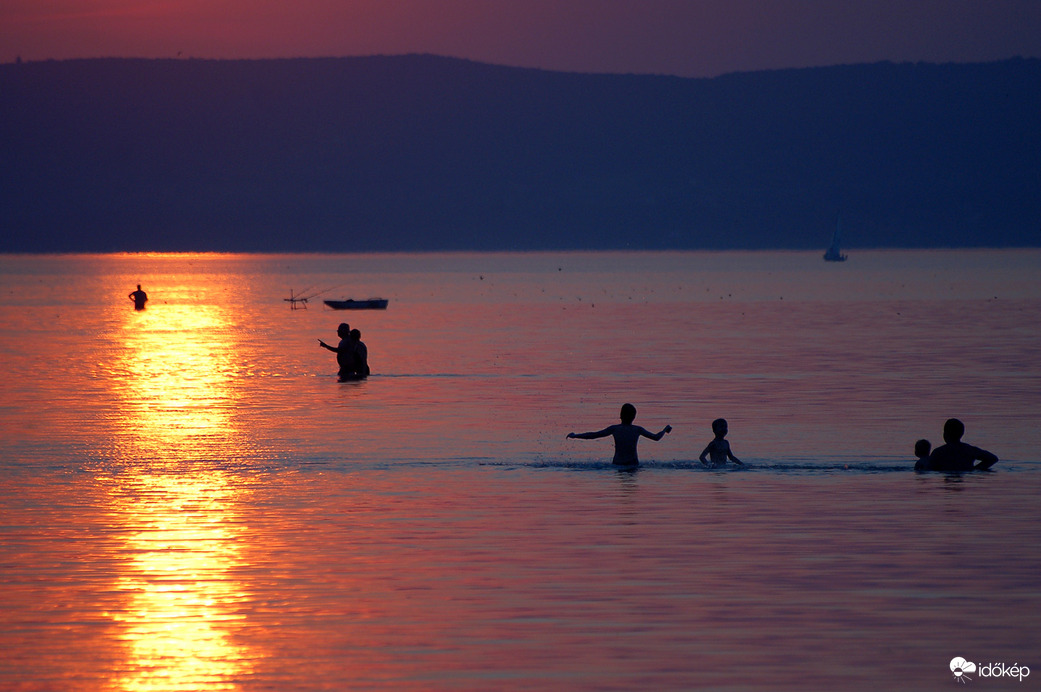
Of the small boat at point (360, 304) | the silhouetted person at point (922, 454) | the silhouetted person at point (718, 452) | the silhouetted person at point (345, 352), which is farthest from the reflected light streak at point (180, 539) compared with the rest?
the small boat at point (360, 304)

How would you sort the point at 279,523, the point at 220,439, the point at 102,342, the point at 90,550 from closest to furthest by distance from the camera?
1. the point at 90,550
2. the point at 279,523
3. the point at 220,439
4. the point at 102,342

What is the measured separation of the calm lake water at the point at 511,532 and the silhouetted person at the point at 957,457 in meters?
0.34

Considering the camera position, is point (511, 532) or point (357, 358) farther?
point (357, 358)

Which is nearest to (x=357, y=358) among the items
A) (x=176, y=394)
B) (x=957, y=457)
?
(x=176, y=394)

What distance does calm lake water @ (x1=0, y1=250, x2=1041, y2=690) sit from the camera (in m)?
13.3

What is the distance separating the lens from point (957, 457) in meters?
23.5

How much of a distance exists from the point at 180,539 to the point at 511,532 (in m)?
4.26

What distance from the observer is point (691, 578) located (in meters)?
16.3

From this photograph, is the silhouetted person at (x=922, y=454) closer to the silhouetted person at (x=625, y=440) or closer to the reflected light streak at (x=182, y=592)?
the silhouetted person at (x=625, y=440)

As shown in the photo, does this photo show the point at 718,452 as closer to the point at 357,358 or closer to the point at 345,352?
the point at 345,352

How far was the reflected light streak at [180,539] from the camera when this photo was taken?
13.1 m

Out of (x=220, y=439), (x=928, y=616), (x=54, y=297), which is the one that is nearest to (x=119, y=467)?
(x=220, y=439)

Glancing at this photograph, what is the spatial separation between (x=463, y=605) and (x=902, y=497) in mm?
9129

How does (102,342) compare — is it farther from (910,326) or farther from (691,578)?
(691,578)
